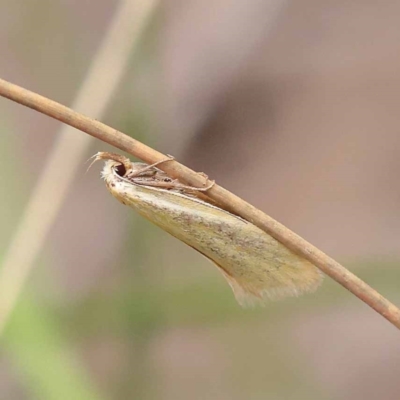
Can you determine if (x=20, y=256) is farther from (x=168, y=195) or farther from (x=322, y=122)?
(x=322, y=122)

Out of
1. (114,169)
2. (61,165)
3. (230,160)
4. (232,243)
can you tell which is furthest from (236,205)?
(230,160)

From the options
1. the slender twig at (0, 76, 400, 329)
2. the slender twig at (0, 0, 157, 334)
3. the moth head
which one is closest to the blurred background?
the slender twig at (0, 0, 157, 334)

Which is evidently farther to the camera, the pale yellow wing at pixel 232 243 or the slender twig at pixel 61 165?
the slender twig at pixel 61 165

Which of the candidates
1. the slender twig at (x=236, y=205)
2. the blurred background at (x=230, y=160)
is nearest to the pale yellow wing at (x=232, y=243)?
the slender twig at (x=236, y=205)

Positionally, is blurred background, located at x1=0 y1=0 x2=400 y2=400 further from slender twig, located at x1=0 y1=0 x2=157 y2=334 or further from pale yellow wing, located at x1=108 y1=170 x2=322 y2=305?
pale yellow wing, located at x1=108 y1=170 x2=322 y2=305

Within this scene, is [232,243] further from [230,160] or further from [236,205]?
[230,160]

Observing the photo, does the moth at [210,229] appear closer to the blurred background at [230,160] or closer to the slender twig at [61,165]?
the slender twig at [61,165]
